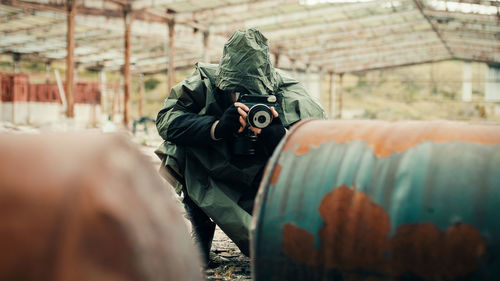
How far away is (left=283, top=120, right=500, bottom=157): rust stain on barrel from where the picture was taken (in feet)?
5.26

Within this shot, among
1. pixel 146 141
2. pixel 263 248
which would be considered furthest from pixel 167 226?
pixel 146 141

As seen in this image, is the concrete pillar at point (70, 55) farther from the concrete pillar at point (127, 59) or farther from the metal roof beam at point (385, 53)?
the metal roof beam at point (385, 53)

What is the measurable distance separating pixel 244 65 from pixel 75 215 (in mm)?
2064

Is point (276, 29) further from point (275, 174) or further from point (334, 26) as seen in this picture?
point (275, 174)

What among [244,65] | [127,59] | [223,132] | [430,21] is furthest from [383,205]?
[430,21]

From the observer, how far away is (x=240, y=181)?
9.75ft

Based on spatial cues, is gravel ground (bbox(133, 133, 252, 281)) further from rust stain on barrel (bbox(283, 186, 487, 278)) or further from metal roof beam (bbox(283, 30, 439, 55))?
metal roof beam (bbox(283, 30, 439, 55))

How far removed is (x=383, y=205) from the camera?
1.52 meters

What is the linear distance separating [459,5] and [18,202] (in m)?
15.3

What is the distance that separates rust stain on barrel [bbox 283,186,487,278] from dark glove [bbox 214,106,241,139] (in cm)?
119

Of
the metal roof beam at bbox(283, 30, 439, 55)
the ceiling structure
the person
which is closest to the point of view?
the person

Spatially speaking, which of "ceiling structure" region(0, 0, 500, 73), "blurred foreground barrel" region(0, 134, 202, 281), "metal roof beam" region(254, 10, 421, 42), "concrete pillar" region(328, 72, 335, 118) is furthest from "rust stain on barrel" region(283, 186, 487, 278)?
"concrete pillar" region(328, 72, 335, 118)

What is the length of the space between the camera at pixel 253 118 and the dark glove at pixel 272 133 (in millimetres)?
47

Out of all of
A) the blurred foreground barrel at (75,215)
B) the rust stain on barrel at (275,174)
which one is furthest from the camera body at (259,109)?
the blurred foreground barrel at (75,215)
